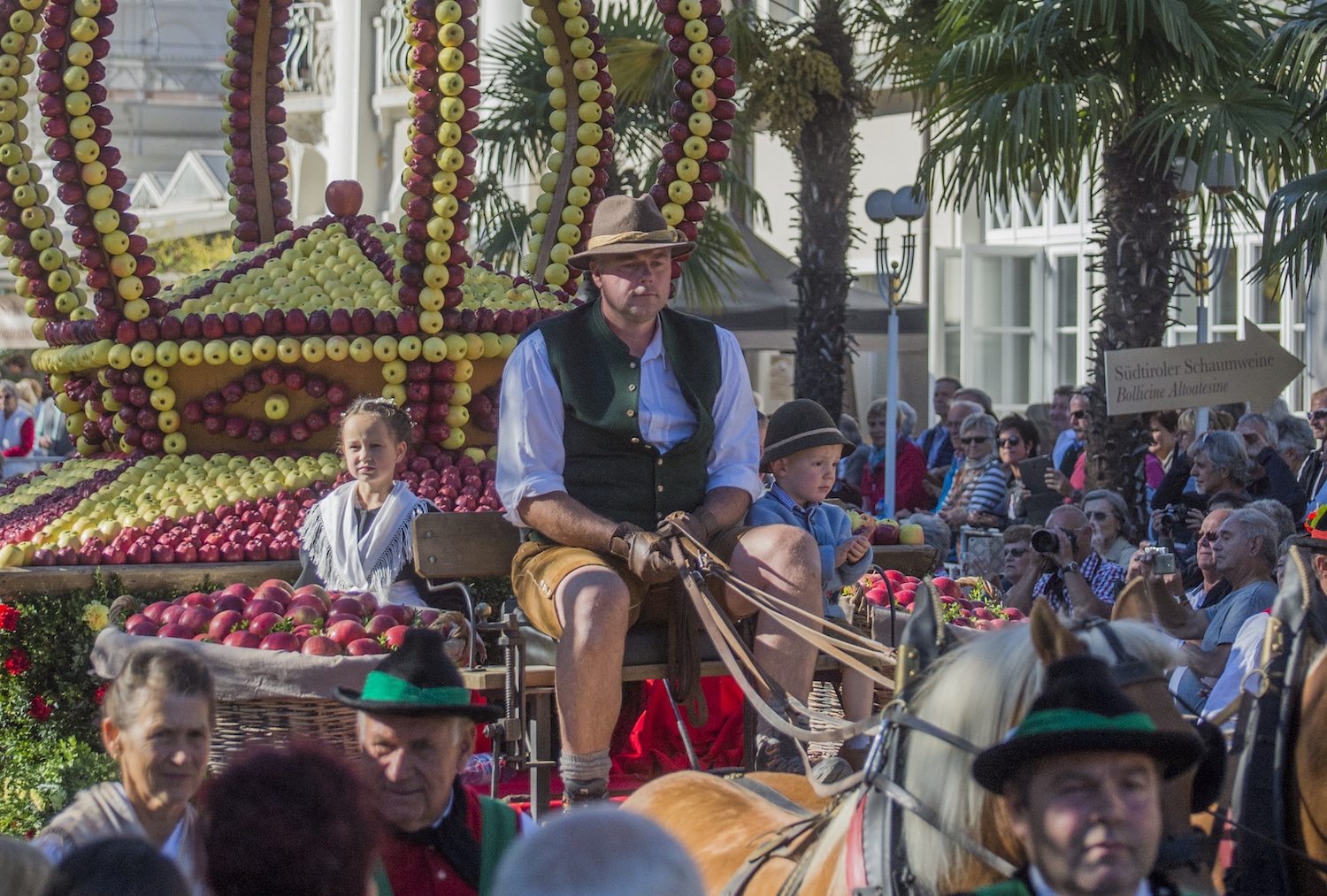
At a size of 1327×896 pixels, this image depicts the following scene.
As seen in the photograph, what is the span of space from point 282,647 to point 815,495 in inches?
68.7

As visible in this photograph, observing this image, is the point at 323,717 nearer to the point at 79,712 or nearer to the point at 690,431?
the point at 690,431

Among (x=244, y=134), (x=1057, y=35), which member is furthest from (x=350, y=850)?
(x=1057, y=35)

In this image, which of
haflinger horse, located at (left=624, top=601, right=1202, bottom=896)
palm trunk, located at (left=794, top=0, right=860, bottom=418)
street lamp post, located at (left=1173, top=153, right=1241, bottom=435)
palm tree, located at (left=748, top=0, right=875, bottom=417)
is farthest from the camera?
palm trunk, located at (left=794, top=0, right=860, bottom=418)

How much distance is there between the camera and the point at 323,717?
4527 mm

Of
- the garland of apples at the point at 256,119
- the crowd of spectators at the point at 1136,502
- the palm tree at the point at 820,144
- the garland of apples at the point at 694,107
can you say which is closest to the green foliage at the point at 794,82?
the palm tree at the point at 820,144

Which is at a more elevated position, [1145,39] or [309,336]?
[1145,39]

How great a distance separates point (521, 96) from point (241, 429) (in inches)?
239

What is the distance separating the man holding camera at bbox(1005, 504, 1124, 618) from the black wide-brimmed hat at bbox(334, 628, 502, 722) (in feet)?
12.1

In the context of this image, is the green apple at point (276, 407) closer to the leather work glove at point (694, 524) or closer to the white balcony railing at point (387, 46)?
the leather work glove at point (694, 524)

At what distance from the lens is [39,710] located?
5.80m

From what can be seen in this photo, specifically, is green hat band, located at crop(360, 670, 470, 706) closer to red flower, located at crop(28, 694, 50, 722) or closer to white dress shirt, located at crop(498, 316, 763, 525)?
white dress shirt, located at crop(498, 316, 763, 525)

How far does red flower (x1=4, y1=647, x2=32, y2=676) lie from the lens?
579cm

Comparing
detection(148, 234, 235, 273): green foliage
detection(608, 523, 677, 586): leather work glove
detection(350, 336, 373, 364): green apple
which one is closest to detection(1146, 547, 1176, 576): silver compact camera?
detection(608, 523, 677, 586): leather work glove

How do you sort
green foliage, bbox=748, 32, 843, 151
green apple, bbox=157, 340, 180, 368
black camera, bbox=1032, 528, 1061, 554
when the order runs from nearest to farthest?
1. black camera, bbox=1032, 528, 1061, 554
2. green apple, bbox=157, 340, 180, 368
3. green foliage, bbox=748, 32, 843, 151
